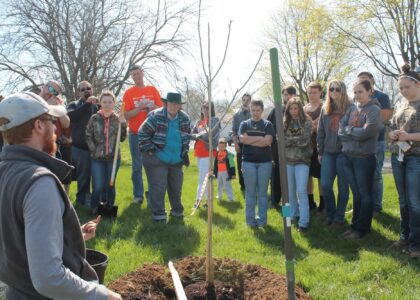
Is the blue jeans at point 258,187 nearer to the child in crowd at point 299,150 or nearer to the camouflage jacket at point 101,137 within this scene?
the child in crowd at point 299,150

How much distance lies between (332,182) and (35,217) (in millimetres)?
5383

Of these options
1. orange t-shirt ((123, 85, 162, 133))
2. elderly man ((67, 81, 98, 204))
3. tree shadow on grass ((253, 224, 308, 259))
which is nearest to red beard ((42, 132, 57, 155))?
tree shadow on grass ((253, 224, 308, 259))

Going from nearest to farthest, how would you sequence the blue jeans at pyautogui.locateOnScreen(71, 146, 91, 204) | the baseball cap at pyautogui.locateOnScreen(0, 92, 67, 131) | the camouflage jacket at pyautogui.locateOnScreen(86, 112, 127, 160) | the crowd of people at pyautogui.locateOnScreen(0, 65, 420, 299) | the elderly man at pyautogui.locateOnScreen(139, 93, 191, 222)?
the baseball cap at pyautogui.locateOnScreen(0, 92, 67, 131) < the crowd of people at pyautogui.locateOnScreen(0, 65, 420, 299) < the elderly man at pyautogui.locateOnScreen(139, 93, 191, 222) < the camouflage jacket at pyautogui.locateOnScreen(86, 112, 127, 160) < the blue jeans at pyautogui.locateOnScreen(71, 146, 91, 204)

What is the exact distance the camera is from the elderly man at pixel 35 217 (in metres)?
1.90

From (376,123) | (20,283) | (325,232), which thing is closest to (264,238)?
(325,232)

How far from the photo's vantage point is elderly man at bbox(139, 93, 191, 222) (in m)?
6.77

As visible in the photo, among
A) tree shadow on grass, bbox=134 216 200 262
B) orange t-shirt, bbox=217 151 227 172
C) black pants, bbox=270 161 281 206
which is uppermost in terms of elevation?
orange t-shirt, bbox=217 151 227 172

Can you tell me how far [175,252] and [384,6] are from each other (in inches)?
803

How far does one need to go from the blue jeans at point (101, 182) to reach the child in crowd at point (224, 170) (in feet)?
8.29

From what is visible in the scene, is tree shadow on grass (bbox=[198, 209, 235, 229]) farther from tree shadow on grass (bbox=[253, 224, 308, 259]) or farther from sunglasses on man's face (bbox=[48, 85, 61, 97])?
sunglasses on man's face (bbox=[48, 85, 61, 97])

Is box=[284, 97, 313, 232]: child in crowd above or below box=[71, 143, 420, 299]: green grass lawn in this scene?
above

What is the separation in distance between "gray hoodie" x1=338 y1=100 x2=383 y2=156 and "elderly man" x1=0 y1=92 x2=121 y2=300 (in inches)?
175

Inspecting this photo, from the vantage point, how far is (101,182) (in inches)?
287

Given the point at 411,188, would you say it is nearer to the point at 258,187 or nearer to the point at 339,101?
the point at 339,101
